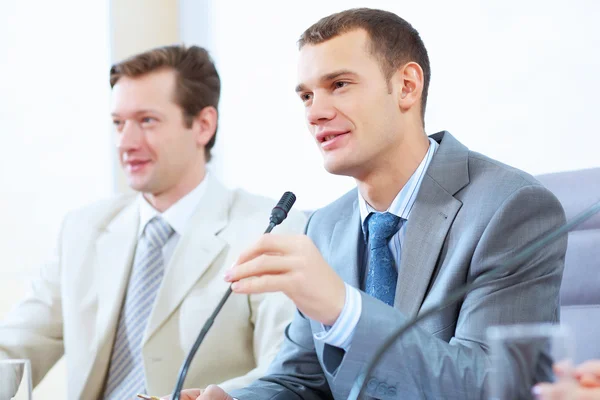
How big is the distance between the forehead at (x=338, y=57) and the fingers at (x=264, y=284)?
23.1 inches

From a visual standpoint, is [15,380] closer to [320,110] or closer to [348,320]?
[348,320]

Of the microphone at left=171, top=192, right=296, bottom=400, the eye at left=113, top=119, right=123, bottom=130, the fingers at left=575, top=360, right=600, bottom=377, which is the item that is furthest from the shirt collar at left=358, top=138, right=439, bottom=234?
the eye at left=113, top=119, right=123, bottom=130

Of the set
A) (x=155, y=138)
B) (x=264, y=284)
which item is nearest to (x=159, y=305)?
(x=155, y=138)

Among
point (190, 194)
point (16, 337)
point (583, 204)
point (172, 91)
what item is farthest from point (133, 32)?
point (583, 204)

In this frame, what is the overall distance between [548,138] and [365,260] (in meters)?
0.71

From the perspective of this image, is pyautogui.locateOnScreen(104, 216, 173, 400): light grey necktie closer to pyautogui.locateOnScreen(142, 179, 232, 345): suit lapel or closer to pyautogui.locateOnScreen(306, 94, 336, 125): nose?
pyautogui.locateOnScreen(142, 179, 232, 345): suit lapel

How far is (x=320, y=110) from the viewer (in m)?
1.55

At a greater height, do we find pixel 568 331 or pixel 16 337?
pixel 568 331

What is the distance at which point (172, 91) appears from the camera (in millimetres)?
2410

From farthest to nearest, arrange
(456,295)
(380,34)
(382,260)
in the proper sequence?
(380,34)
(382,260)
(456,295)

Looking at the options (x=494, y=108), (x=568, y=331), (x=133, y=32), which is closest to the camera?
(x=568, y=331)

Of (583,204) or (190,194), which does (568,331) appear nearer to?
(583,204)

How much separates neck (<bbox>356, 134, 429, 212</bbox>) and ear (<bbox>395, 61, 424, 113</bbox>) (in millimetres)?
74

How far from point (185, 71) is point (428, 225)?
1.25m
